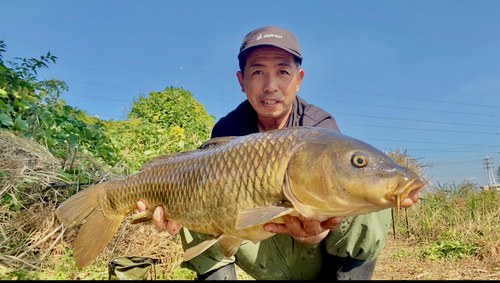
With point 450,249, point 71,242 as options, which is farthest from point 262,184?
point 450,249

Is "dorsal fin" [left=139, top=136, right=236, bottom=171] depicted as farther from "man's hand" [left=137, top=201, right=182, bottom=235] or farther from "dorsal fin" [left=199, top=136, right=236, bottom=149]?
"man's hand" [left=137, top=201, right=182, bottom=235]

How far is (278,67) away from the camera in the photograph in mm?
2199

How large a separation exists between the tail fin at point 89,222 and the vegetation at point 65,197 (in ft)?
1.68

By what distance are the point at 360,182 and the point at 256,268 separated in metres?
1.15

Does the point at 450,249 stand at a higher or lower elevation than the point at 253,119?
lower

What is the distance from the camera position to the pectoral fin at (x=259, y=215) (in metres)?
1.26

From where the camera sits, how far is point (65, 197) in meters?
2.82

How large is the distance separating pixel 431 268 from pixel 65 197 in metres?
2.90

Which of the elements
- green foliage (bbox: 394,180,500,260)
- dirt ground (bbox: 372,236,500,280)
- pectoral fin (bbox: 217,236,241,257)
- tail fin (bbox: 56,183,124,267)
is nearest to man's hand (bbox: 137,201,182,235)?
tail fin (bbox: 56,183,124,267)

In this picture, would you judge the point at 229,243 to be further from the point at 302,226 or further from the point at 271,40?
the point at 271,40

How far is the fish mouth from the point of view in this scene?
115 centimetres

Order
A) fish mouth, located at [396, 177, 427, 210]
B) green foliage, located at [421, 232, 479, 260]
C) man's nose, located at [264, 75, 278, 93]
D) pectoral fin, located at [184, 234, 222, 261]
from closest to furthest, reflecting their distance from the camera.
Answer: fish mouth, located at [396, 177, 427, 210], pectoral fin, located at [184, 234, 222, 261], man's nose, located at [264, 75, 278, 93], green foliage, located at [421, 232, 479, 260]

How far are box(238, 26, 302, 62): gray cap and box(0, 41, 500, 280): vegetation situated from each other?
1.48 metres

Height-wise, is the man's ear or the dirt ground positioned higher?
the man's ear
